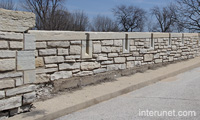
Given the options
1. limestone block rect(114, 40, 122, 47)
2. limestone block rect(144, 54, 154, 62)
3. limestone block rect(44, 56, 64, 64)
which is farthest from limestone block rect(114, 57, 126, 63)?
limestone block rect(44, 56, 64, 64)

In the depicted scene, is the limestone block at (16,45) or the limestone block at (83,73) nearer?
the limestone block at (16,45)

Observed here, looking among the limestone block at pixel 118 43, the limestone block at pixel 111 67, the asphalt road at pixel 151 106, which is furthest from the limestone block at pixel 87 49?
the asphalt road at pixel 151 106

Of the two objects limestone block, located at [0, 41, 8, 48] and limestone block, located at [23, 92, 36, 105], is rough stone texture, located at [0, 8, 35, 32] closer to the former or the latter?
limestone block, located at [0, 41, 8, 48]

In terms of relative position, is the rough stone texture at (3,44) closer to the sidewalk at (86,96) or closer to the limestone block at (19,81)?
the limestone block at (19,81)

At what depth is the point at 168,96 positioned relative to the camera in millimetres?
5695

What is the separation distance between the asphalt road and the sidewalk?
0.14 meters

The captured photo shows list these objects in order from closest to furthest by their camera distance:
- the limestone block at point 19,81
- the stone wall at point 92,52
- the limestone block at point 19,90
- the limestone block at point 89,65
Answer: the limestone block at point 19,90 → the limestone block at point 19,81 → the stone wall at point 92,52 → the limestone block at point 89,65

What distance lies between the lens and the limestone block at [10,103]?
385cm

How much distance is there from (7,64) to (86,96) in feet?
6.63

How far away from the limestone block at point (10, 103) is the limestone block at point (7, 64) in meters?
0.53

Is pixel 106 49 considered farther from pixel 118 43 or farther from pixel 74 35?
pixel 74 35

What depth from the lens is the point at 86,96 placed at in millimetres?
5285

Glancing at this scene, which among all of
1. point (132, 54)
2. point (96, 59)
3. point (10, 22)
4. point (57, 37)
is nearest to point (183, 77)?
point (132, 54)

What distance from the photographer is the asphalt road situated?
4.31 meters
